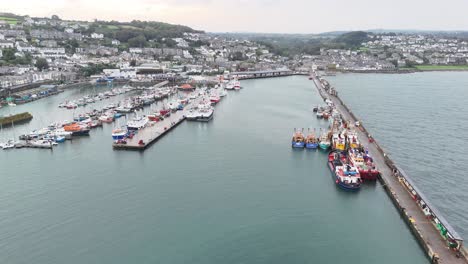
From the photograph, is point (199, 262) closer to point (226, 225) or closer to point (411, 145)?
point (226, 225)

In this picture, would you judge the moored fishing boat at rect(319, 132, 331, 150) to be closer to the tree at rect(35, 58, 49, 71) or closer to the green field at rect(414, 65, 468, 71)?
the tree at rect(35, 58, 49, 71)

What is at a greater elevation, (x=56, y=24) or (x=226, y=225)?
(x=56, y=24)

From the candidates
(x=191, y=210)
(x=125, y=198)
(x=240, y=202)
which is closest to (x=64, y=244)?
(x=125, y=198)

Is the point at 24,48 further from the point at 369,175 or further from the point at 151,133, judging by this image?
the point at 369,175

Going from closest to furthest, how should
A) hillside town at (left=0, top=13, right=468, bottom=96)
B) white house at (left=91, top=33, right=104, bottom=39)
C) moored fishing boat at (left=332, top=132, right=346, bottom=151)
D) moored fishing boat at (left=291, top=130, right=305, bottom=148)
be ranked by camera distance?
moored fishing boat at (left=332, top=132, right=346, bottom=151)
moored fishing boat at (left=291, top=130, right=305, bottom=148)
hillside town at (left=0, top=13, right=468, bottom=96)
white house at (left=91, top=33, right=104, bottom=39)

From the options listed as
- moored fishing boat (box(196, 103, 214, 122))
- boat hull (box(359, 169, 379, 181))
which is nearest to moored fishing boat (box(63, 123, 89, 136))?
moored fishing boat (box(196, 103, 214, 122))

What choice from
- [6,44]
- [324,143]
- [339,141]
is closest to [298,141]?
[324,143]

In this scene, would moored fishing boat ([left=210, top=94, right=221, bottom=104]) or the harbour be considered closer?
the harbour
